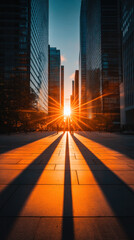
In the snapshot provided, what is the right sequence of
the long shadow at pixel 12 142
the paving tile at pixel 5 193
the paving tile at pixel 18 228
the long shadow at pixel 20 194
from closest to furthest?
1. the paving tile at pixel 18 228
2. the long shadow at pixel 20 194
3. the paving tile at pixel 5 193
4. the long shadow at pixel 12 142

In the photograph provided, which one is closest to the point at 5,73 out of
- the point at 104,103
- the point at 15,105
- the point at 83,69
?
the point at 15,105

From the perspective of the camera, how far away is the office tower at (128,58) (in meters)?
40.8

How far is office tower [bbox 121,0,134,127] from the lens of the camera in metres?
40.8

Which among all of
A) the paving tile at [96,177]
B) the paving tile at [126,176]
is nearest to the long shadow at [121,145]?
the paving tile at [126,176]

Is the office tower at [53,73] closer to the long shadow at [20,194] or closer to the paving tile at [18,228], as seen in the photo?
the long shadow at [20,194]

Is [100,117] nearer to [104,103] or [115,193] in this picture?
[104,103]

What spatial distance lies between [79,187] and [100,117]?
121 feet

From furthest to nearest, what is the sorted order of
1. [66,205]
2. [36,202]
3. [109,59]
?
[109,59]
[36,202]
[66,205]

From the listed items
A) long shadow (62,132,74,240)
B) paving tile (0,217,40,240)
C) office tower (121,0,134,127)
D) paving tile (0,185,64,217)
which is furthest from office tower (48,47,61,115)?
paving tile (0,217,40,240)

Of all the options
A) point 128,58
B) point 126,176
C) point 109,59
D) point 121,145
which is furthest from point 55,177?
point 109,59

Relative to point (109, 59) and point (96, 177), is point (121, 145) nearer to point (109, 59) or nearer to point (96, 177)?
point (96, 177)

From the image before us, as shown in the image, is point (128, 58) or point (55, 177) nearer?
point (55, 177)

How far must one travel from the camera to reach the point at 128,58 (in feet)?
144

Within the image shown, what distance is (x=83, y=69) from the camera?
129750 millimetres
